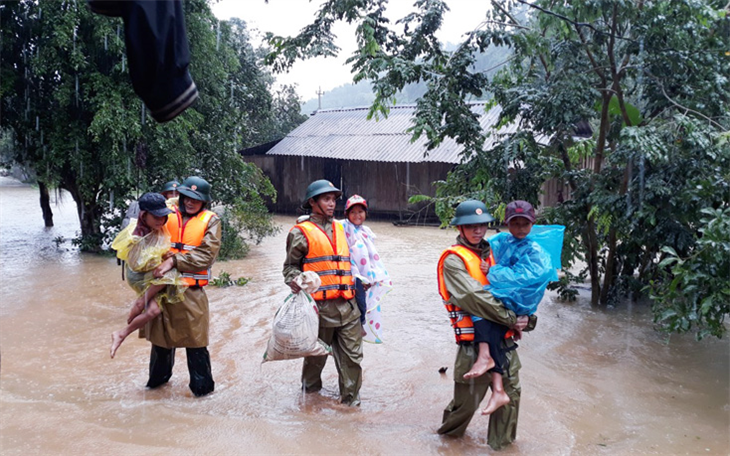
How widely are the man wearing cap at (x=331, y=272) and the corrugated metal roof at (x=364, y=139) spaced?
512 inches

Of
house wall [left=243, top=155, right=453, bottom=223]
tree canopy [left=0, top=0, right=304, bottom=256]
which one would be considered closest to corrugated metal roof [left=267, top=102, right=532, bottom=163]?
house wall [left=243, top=155, right=453, bottom=223]

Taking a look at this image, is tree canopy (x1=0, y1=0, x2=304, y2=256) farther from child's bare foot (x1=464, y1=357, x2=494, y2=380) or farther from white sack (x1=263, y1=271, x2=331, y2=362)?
child's bare foot (x1=464, y1=357, x2=494, y2=380)

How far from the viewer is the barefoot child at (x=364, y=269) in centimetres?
523

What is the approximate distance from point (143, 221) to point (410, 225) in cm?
1491

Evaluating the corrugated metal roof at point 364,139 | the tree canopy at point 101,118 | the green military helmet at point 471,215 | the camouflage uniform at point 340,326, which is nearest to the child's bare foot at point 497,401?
the green military helmet at point 471,215

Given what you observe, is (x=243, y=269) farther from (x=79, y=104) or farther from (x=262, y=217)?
(x=79, y=104)

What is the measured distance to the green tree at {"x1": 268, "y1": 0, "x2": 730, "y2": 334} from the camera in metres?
6.70

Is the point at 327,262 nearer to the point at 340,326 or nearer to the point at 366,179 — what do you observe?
the point at 340,326

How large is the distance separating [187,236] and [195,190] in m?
0.38

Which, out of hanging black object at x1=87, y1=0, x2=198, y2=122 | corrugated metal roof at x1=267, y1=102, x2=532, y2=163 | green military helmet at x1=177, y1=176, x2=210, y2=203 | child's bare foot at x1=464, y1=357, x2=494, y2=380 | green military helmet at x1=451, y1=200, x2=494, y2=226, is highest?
corrugated metal roof at x1=267, y1=102, x2=532, y2=163

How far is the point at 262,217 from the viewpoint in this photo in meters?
13.9

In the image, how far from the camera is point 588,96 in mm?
7422

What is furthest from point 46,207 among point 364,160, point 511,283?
point 511,283

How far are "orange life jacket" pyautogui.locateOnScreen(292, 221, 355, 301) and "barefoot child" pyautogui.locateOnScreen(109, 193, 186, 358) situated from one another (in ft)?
3.44
